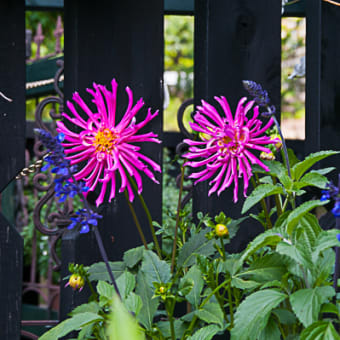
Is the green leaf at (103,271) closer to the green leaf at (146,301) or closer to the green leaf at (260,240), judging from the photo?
the green leaf at (146,301)

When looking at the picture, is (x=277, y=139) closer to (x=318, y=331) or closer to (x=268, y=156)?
(x=268, y=156)

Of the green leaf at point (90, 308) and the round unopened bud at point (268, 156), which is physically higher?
the round unopened bud at point (268, 156)

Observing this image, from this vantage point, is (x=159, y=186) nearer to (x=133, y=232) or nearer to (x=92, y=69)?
(x=133, y=232)

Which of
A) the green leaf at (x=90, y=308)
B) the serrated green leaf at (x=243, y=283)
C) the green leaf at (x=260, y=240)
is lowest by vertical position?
the green leaf at (x=90, y=308)

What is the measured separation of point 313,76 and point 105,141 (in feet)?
2.19

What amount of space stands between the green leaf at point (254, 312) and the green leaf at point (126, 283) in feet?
0.67

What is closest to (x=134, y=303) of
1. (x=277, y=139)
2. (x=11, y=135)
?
(x=277, y=139)

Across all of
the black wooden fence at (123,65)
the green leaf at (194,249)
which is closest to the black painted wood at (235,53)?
the black wooden fence at (123,65)

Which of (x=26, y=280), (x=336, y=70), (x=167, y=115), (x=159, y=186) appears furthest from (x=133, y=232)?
(x=167, y=115)

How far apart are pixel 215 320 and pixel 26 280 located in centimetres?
375

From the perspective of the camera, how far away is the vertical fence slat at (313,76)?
4.38 feet

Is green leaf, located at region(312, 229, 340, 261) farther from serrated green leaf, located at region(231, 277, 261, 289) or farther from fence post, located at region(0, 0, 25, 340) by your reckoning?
fence post, located at region(0, 0, 25, 340)

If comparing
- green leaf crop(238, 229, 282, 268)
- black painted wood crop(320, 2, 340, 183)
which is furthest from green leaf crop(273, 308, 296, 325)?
black painted wood crop(320, 2, 340, 183)

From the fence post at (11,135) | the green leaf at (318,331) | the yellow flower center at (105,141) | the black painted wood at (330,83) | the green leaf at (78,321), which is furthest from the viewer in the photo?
the black painted wood at (330,83)
